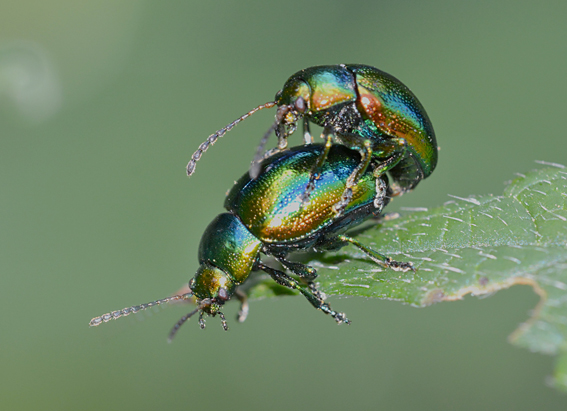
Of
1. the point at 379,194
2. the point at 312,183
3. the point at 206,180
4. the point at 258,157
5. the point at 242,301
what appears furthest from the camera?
the point at 206,180

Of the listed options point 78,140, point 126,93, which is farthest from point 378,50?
point 78,140

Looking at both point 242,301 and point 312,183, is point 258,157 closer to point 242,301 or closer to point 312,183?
point 312,183

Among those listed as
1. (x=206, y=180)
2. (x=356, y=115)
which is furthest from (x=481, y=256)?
(x=206, y=180)

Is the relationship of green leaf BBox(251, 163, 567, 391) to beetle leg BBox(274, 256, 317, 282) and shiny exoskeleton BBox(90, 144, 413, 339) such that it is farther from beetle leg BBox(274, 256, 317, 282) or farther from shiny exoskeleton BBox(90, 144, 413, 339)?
shiny exoskeleton BBox(90, 144, 413, 339)

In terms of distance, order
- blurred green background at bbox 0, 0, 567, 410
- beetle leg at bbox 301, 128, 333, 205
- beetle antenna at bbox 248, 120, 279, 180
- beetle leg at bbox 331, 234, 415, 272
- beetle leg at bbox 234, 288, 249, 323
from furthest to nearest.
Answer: blurred green background at bbox 0, 0, 567, 410
beetle leg at bbox 234, 288, 249, 323
beetle leg at bbox 301, 128, 333, 205
beetle antenna at bbox 248, 120, 279, 180
beetle leg at bbox 331, 234, 415, 272

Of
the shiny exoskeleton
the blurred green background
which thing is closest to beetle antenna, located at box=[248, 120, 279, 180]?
the shiny exoskeleton

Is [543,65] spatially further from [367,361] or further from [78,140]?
[78,140]

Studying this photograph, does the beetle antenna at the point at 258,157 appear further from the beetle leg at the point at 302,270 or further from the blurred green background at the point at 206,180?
the blurred green background at the point at 206,180
